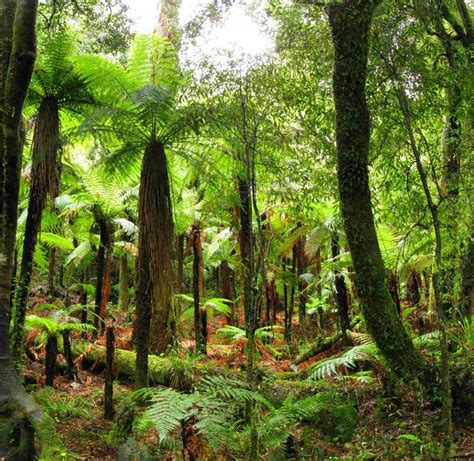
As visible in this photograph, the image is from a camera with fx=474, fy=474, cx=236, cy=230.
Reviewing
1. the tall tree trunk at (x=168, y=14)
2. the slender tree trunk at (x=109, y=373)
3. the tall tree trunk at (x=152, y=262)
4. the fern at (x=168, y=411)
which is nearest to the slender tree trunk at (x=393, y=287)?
the tall tree trunk at (x=152, y=262)

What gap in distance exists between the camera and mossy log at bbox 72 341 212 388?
21.5ft

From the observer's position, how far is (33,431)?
3.88 metres

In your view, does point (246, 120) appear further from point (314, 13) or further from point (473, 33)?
point (473, 33)

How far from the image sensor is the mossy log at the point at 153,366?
258 inches

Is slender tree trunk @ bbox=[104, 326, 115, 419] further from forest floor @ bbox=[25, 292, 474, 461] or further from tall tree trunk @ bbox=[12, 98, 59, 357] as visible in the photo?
tall tree trunk @ bbox=[12, 98, 59, 357]

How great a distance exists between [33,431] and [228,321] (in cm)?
1112

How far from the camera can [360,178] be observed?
16.6 ft

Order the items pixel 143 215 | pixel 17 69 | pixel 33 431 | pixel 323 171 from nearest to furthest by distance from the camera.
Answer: pixel 33 431
pixel 17 69
pixel 143 215
pixel 323 171

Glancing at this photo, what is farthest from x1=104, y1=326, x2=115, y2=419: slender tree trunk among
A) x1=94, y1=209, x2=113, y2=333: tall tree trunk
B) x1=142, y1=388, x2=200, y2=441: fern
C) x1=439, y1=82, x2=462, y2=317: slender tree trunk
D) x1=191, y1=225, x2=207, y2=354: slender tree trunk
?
x1=439, y1=82, x2=462, y2=317: slender tree trunk

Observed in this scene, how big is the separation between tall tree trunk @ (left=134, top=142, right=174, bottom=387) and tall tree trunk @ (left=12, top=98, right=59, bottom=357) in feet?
3.81

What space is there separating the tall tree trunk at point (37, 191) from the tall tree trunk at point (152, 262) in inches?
45.7

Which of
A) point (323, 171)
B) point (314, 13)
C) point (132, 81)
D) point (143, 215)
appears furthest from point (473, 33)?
point (143, 215)

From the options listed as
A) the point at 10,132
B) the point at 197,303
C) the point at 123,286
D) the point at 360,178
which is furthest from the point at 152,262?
the point at 123,286

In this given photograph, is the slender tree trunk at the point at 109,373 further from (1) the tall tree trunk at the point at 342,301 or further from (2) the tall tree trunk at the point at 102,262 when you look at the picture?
(1) the tall tree trunk at the point at 342,301
